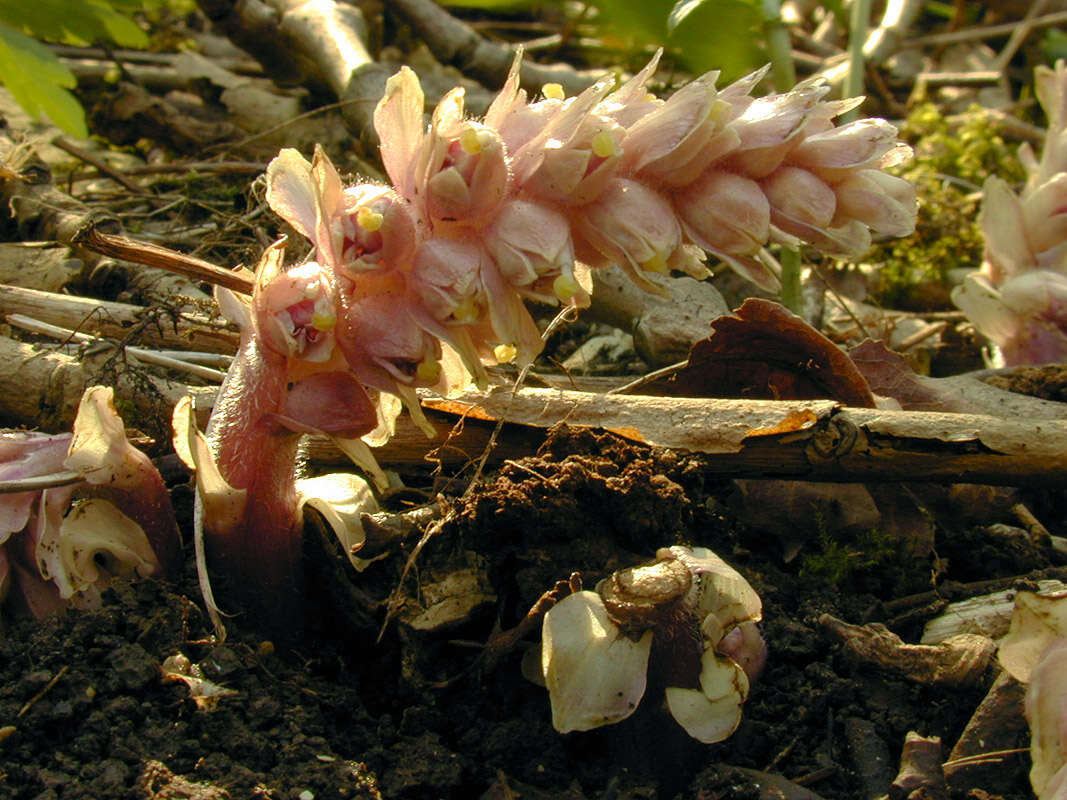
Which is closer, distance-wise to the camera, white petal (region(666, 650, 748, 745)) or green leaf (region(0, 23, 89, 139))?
white petal (region(666, 650, 748, 745))

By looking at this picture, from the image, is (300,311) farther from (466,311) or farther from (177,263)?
(177,263)

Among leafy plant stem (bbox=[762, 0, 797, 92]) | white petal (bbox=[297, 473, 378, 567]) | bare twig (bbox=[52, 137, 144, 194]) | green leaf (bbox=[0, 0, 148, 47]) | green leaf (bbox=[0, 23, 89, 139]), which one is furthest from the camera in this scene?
leafy plant stem (bbox=[762, 0, 797, 92])

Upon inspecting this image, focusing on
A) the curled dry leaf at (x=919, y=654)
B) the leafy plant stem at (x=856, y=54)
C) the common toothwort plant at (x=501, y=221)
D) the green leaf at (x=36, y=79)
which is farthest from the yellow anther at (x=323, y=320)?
the leafy plant stem at (x=856, y=54)

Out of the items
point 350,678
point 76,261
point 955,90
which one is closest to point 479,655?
point 350,678

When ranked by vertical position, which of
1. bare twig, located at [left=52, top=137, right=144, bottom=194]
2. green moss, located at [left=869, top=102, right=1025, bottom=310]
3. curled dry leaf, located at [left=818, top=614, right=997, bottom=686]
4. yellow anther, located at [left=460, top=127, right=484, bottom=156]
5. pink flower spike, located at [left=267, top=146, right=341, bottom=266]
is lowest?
green moss, located at [left=869, top=102, right=1025, bottom=310]

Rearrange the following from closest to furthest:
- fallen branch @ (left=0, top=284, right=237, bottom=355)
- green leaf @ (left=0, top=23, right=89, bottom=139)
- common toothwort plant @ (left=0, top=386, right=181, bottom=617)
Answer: common toothwort plant @ (left=0, top=386, right=181, bottom=617) < fallen branch @ (left=0, top=284, right=237, bottom=355) < green leaf @ (left=0, top=23, right=89, bottom=139)

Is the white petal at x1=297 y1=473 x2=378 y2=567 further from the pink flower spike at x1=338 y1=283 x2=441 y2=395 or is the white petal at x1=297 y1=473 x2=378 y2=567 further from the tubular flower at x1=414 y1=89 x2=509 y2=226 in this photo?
the tubular flower at x1=414 y1=89 x2=509 y2=226

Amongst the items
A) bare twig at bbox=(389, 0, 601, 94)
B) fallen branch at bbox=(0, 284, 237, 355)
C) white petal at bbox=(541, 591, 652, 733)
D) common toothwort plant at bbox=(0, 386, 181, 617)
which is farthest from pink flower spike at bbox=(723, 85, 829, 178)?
bare twig at bbox=(389, 0, 601, 94)

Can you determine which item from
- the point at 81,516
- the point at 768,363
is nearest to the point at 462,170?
the point at 81,516
